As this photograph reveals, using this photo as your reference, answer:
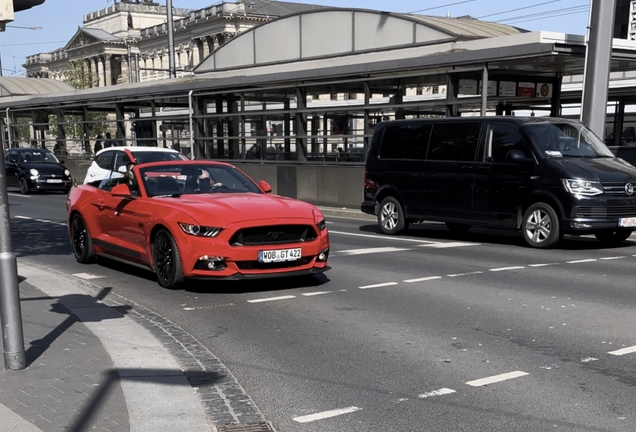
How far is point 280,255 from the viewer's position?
891 centimetres

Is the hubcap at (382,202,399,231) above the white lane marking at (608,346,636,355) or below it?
below

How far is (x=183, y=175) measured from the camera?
1025 cm

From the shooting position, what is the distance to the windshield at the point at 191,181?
10.1m

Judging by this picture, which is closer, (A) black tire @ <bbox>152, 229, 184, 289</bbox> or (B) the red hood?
(B) the red hood

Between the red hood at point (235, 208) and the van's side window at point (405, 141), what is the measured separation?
19.9 ft

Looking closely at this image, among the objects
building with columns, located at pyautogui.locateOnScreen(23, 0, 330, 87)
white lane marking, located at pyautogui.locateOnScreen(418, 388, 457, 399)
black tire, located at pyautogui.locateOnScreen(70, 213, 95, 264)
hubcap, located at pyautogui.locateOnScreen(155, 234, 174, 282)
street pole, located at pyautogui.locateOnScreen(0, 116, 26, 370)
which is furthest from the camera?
building with columns, located at pyautogui.locateOnScreen(23, 0, 330, 87)

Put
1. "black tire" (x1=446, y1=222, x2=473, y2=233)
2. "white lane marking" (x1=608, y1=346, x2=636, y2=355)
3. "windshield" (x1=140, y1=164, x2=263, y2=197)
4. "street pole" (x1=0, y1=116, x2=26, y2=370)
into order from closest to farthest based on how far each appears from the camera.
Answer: "street pole" (x1=0, y1=116, x2=26, y2=370) < "white lane marking" (x1=608, y1=346, x2=636, y2=355) < "windshield" (x1=140, y1=164, x2=263, y2=197) < "black tire" (x1=446, y1=222, x2=473, y2=233)

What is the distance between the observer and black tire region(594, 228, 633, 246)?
13535mm

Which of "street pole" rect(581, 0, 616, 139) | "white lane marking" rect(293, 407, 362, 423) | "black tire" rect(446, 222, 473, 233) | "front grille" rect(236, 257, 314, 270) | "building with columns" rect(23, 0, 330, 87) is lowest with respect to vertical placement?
"black tire" rect(446, 222, 473, 233)

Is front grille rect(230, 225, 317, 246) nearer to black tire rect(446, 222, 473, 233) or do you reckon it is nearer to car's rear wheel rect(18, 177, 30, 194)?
black tire rect(446, 222, 473, 233)

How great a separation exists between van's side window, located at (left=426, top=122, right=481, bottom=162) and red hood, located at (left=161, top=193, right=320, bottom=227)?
5.51m

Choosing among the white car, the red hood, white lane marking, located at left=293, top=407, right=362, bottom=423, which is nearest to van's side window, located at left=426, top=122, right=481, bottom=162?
the white car

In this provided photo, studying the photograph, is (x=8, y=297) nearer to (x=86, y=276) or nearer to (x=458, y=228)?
(x=86, y=276)

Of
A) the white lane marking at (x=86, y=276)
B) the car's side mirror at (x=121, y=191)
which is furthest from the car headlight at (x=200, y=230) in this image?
the white lane marking at (x=86, y=276)
